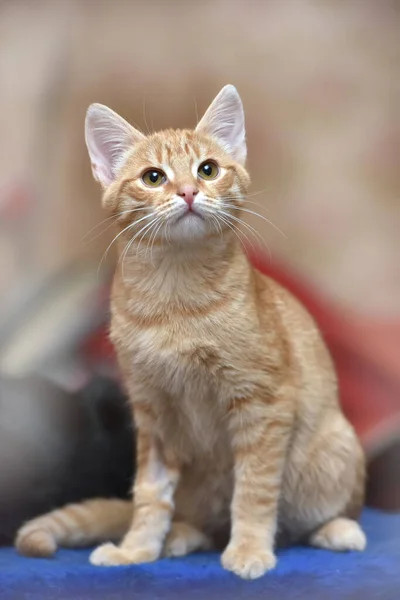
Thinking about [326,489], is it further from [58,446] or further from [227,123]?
[227,123]

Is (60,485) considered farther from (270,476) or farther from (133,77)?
(133,77)

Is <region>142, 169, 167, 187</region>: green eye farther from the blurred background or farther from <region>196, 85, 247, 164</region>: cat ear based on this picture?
the blurred background

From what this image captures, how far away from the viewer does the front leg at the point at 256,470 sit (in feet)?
4.67

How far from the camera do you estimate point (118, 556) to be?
1.46 meters

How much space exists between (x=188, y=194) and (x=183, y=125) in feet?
2.13

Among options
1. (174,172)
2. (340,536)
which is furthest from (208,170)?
(340,536)

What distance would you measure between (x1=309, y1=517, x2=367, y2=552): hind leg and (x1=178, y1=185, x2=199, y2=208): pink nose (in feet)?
2.56

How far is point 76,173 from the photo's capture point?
74.0 inches

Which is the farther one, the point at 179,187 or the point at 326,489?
the point at 326,489

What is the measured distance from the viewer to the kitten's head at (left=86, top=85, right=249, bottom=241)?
1.34 m

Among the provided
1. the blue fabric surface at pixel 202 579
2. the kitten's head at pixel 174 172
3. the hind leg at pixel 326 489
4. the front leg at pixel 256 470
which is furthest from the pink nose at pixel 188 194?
the blue fabric surface at pixel 202 579

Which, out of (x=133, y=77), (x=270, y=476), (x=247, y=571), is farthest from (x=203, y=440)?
(x=133, y=77)

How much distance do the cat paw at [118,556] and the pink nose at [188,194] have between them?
28.2 inches

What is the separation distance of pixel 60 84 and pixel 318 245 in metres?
0.80
